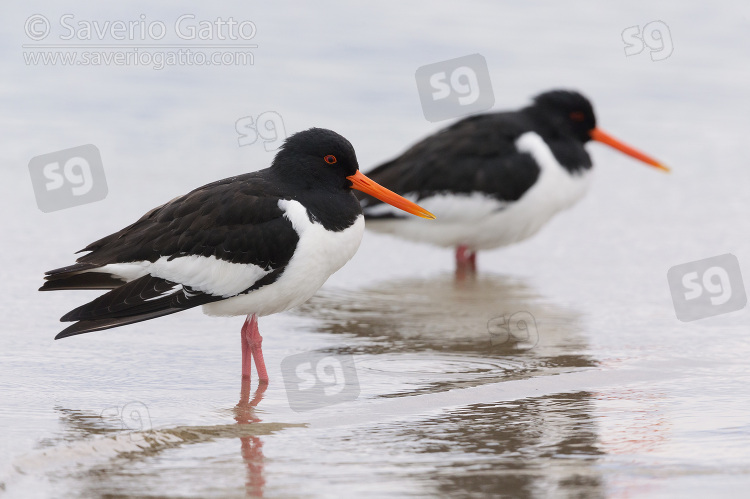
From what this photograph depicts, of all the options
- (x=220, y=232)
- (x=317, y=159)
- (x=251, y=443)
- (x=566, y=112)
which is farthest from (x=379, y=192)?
(x=566, y=112)

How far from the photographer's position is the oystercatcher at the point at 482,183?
839 centimetres

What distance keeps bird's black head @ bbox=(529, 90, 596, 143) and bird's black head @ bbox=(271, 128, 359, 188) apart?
3.68 metres

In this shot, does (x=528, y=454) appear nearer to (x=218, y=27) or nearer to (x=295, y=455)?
(x=295, y=455)

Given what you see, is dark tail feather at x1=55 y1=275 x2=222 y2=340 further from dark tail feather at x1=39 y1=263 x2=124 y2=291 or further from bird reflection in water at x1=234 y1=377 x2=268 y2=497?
bird reflection in water at x1=234 y1=377 x2=268 y2=497

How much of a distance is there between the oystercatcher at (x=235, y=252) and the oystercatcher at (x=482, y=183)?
303 cm

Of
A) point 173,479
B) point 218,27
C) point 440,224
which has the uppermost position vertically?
point 218,27

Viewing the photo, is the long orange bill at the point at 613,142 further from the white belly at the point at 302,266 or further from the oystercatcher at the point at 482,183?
the white belly at the point at 302,266

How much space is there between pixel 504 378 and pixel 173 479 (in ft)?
6.90

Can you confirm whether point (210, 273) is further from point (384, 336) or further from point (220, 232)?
point (384, 336)

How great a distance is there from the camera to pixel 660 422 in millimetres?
4684

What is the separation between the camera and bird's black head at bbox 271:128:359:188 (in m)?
5.45

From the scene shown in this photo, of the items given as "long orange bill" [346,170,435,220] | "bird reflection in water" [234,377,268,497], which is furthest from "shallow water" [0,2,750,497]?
"long orange bill" [346,170,435,220]

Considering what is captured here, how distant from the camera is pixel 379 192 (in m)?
5.80

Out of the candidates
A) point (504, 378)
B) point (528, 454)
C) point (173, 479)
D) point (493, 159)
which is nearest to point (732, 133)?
point (493, 159)
